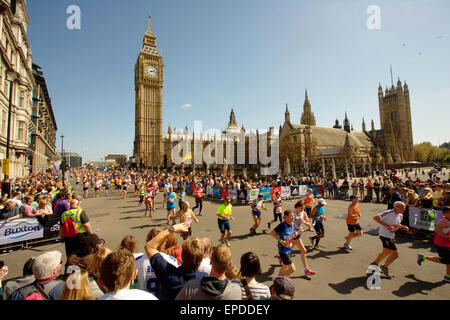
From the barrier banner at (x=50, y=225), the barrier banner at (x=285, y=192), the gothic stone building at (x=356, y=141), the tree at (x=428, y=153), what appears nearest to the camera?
the barrier banner at (x=50, y=225)

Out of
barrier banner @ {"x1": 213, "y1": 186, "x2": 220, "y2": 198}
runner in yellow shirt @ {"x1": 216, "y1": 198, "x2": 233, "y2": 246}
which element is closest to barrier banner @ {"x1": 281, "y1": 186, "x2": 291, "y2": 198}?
barrier banner @ {"x1": 213, "y1": 186, "x2": 220, "y2": 198}

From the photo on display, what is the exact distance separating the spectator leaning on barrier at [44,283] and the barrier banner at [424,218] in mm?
10715

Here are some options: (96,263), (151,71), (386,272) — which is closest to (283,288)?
(96,263)

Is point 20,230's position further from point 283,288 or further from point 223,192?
point 223,192

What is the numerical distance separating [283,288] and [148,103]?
8973cm

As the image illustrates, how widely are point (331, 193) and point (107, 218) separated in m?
17.4

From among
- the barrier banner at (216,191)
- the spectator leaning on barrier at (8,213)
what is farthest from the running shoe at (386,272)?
the barrier banner at (216,191)

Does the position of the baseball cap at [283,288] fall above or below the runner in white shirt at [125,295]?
below

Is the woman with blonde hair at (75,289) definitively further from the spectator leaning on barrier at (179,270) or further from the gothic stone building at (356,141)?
the gothic stone building at (356,141)

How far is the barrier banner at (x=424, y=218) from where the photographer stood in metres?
7.73

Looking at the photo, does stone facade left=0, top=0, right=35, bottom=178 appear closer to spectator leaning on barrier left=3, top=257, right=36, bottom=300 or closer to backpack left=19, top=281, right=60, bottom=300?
spectator leaning on barrier left=3, top=257, right=36, bottom=300

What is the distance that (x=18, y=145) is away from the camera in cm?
2331
